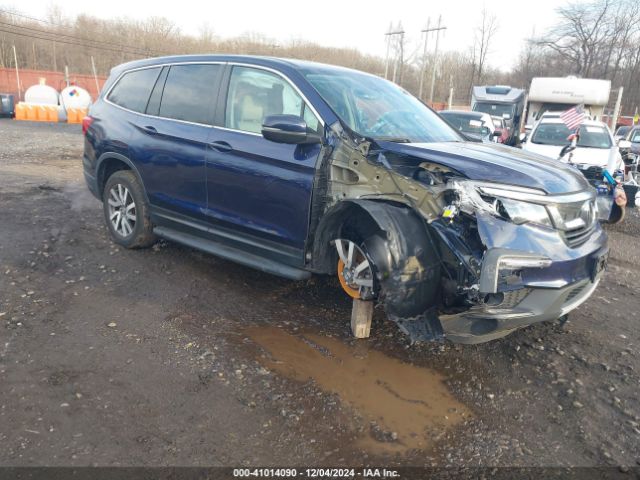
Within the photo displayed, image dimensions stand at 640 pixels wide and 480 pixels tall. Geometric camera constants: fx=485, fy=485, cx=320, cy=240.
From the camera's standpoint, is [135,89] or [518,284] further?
[135,89]

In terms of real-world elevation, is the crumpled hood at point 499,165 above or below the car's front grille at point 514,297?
above

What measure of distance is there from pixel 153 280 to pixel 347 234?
2.15m

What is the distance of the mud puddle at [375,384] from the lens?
→ 2.67 meters

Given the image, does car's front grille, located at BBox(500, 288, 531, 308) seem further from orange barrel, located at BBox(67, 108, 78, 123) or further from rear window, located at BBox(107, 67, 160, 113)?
orange barrel, located at BBox(67, 108, 78, 123)

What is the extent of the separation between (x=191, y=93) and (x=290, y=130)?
151cm

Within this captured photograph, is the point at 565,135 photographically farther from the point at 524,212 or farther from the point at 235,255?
the point at 235,255

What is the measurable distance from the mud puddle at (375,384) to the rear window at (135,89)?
2713mm

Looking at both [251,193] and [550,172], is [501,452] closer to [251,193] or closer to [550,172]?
[550,172]

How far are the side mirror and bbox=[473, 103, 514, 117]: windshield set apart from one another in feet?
52.2

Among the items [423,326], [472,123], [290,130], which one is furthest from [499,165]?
[472,123]

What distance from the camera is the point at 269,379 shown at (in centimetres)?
308

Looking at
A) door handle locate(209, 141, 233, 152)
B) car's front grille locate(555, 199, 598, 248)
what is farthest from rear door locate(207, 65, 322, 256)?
car's front grille locate(555, 199, 598, 248)

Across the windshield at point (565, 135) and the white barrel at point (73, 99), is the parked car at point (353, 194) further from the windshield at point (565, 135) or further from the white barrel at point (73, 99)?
the white barrel at point (73, 99)

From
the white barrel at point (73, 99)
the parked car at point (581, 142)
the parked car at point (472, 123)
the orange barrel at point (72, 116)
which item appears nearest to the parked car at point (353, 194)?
the parked car at point (581, 142)
